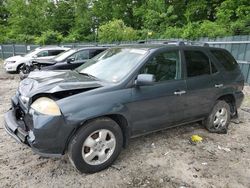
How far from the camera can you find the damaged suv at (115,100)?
2916 mm

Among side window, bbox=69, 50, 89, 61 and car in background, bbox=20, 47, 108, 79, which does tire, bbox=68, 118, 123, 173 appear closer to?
car in background, bbox=20, 47, 108, 79

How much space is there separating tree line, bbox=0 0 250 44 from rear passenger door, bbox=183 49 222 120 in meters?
12.5

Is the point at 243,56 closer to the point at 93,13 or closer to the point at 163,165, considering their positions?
the point at 163,165

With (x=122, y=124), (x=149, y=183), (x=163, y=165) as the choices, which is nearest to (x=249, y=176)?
(x=163, y=165)

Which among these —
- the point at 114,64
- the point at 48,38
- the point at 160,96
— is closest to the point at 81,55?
the point at 114,64

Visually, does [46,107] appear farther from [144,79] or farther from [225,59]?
[225,59]

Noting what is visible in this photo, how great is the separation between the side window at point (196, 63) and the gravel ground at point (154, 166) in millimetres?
1217

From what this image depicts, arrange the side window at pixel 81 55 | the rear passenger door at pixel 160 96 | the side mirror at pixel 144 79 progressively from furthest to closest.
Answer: the side window at pixel 81 55 → the rear passenger door at pixel 160 96 → the side mirror at pixel 144 79

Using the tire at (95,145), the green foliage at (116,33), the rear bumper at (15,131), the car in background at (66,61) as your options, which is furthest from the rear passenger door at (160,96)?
the green foliage at (116,33)

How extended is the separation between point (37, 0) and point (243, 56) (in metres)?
27.5

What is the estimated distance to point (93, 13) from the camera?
2795 cm

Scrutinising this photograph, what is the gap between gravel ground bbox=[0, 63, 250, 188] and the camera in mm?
3086

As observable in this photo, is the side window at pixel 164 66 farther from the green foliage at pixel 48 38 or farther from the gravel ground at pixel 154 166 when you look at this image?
the green foliage at pixel 48 38

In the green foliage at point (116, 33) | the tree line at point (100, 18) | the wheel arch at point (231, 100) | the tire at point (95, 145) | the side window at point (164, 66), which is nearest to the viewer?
the tire at point (95, 145)
